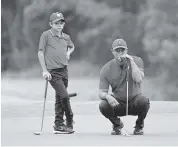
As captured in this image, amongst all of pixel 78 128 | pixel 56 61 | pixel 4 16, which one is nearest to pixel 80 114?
pixel 78 128

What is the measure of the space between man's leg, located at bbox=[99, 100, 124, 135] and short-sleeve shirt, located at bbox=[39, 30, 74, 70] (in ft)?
2.41

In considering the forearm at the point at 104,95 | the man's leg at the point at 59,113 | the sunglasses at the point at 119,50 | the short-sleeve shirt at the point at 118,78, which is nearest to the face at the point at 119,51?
the sunglasses at the point at 119,50

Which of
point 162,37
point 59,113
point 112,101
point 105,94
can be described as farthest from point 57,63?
point 162,37

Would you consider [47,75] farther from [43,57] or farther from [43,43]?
[43,43]

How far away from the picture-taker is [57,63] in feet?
25.8

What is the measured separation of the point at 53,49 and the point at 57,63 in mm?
171

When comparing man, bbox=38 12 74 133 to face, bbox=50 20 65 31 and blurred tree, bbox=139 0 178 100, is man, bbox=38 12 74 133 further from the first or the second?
blurred tree, bbox=139 0 178 100

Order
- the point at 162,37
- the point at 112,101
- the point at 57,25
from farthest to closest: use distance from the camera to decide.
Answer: the point at 162,37 → the point at 57,25 → the point at 112,101

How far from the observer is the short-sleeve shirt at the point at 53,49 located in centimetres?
785

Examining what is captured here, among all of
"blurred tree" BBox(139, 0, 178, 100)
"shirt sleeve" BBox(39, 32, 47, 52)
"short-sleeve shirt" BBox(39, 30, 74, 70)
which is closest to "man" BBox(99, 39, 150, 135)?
"short-sleeve shirt" BBox(39, 30, 74, 70)

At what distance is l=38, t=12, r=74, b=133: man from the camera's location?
307 inches

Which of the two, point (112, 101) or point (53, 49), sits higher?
point (53, 49)

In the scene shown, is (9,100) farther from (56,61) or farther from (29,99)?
(56,61)

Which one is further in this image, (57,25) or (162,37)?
(162,37)
